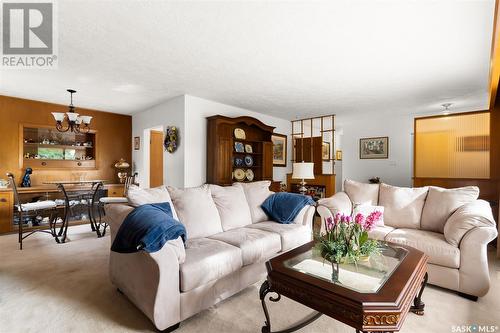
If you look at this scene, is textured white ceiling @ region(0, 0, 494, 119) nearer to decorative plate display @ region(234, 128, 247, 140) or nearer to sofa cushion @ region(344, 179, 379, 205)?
decorative plate display @ region(234, 128, 247, 140)

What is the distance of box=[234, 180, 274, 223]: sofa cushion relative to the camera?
3117mm

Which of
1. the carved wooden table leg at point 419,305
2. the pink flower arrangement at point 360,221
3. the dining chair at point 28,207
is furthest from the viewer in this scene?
the dining chair at point 28,207

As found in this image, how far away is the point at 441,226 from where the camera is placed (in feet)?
8.64

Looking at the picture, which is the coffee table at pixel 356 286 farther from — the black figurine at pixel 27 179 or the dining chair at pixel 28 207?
the black figurine at pixel 27 179

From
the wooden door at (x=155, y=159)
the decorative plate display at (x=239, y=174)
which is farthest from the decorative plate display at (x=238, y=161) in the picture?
the wooden door at (x=155, y=159)

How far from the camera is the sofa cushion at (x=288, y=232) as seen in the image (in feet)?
8.66

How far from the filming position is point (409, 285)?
1.41 m

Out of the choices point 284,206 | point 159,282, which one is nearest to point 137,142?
point 284,206

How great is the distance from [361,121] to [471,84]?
291 cm

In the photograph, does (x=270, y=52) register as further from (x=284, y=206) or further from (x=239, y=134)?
(x=239, y=134)

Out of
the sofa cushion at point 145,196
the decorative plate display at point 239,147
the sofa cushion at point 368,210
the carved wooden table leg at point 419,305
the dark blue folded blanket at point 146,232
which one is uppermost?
the decorative plate display at point 239,147

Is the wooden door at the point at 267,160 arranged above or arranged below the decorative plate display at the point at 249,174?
above

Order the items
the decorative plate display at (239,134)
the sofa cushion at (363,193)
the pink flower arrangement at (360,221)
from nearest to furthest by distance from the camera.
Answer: the pink flower arrangement at (360,221), the sofa cushion at (363,193), the decorative plate display at (239,134)

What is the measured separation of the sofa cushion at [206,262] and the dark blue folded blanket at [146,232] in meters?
0.22
